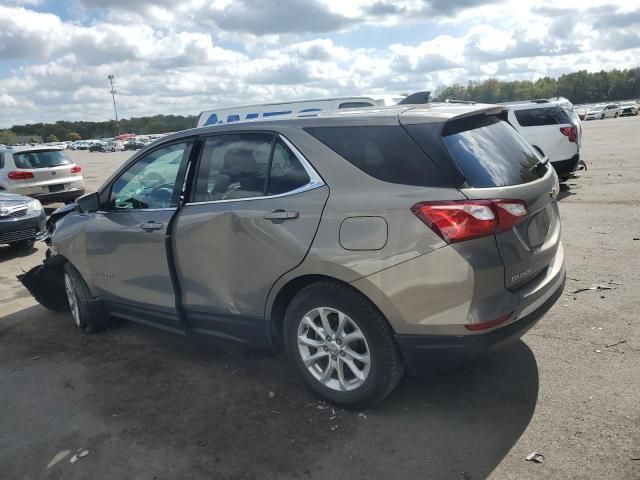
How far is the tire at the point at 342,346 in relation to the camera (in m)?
3.13

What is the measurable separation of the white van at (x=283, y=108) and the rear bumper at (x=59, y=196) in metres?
3.43

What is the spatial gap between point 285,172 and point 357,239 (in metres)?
0.73

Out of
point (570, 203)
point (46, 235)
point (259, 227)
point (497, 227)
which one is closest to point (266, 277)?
point (259, 227)

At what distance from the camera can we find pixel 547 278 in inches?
130

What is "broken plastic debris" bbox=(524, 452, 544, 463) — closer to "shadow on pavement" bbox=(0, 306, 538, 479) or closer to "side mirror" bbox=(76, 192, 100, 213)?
"shadow on pavement" bbox=(0, 306, 538, 479)

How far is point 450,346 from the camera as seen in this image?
296 cm

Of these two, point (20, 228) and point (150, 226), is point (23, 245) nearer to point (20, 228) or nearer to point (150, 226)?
point (20, 228)

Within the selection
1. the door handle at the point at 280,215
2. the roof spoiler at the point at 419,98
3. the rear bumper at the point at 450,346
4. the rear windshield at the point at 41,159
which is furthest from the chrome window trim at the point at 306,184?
the rear windshield at the point at 41,159

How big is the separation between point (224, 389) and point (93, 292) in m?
1.85

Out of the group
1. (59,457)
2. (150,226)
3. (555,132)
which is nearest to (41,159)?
(150,226)

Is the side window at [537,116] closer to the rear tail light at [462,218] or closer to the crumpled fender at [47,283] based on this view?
the rear tail light at [462,218]

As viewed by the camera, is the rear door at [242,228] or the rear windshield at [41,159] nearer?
the rear door at [242,228]

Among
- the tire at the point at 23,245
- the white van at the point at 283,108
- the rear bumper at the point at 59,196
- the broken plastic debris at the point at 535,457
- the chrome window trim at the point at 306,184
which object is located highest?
the white van at the point at 283,108

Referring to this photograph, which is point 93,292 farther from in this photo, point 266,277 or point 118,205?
point 266,277
